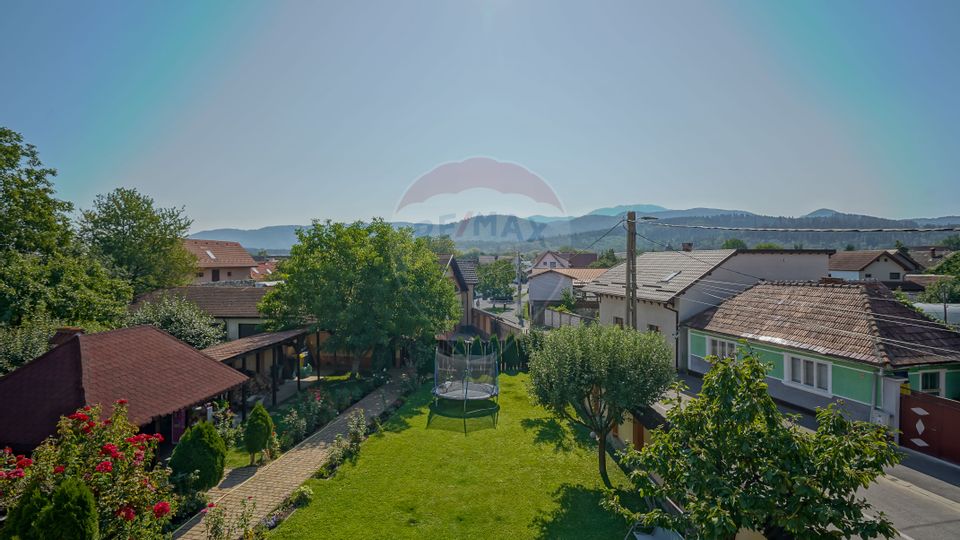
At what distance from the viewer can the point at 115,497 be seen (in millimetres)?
7668

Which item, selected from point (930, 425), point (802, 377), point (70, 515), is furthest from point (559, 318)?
point (70, 515)

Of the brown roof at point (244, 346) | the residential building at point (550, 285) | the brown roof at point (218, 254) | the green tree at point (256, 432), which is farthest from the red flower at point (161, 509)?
the brown roof at point (218, 254)

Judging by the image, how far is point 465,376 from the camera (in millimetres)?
20672

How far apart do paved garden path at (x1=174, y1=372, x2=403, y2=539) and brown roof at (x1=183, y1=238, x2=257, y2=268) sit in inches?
1663

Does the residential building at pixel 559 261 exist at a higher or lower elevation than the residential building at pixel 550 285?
higher

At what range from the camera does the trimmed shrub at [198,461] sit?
1105cm

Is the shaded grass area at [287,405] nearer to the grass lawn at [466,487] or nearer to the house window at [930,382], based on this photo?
the grass lawn at [466,487]

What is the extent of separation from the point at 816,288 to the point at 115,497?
942 inches

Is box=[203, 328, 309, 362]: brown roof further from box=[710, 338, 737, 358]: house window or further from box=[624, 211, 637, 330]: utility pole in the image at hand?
box=[710, 338, 737, 358]: house window

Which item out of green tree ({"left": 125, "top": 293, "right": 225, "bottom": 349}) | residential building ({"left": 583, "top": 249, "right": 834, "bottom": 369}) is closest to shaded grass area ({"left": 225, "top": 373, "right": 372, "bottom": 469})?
green tree ({"left": 125, "top": 293, "right": 225, "bottom": 349})

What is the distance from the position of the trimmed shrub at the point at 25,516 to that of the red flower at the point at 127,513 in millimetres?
988

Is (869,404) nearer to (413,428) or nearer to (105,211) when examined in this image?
(413,428)

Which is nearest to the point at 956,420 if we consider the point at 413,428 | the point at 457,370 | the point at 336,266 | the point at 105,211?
the point at 413,428

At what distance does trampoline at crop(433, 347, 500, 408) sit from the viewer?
68.8ft
